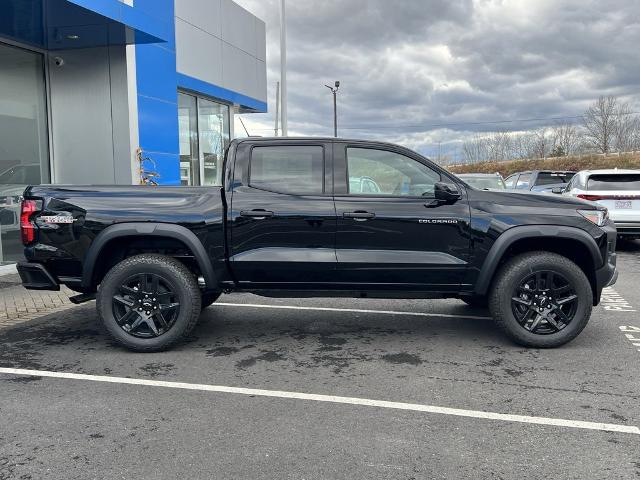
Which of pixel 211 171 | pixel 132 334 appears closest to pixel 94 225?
pixel 132 334

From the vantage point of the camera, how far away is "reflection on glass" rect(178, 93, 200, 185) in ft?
48.8

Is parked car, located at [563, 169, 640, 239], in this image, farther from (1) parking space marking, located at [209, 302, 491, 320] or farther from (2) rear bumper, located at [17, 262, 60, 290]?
(2) rear bumper, located at [17, 262, 60, 290]

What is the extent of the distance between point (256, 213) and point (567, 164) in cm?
5050

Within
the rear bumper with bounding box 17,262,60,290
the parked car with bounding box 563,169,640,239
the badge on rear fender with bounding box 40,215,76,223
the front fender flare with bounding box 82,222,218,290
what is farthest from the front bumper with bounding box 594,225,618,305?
the parked car with bounding box 563,169,640,239

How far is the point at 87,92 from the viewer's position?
34.9 feet

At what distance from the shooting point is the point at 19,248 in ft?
31.6

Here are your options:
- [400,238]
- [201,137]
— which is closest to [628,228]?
[400,238]

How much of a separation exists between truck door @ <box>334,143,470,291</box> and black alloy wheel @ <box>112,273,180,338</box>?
5.09 feet

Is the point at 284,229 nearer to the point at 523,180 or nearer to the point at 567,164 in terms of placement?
the point at 523,180

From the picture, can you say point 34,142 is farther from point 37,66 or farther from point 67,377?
point 67,377

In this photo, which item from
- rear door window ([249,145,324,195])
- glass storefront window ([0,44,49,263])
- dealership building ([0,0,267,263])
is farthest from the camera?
glass storefront window ([0,44,49,263])

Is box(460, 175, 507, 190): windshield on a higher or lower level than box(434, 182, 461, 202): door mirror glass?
higher

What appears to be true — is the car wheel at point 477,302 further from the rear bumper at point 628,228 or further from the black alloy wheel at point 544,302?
the rear bumper at point 628,228

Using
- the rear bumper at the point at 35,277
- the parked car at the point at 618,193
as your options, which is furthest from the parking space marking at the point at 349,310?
the parked car at the point at 618,193
